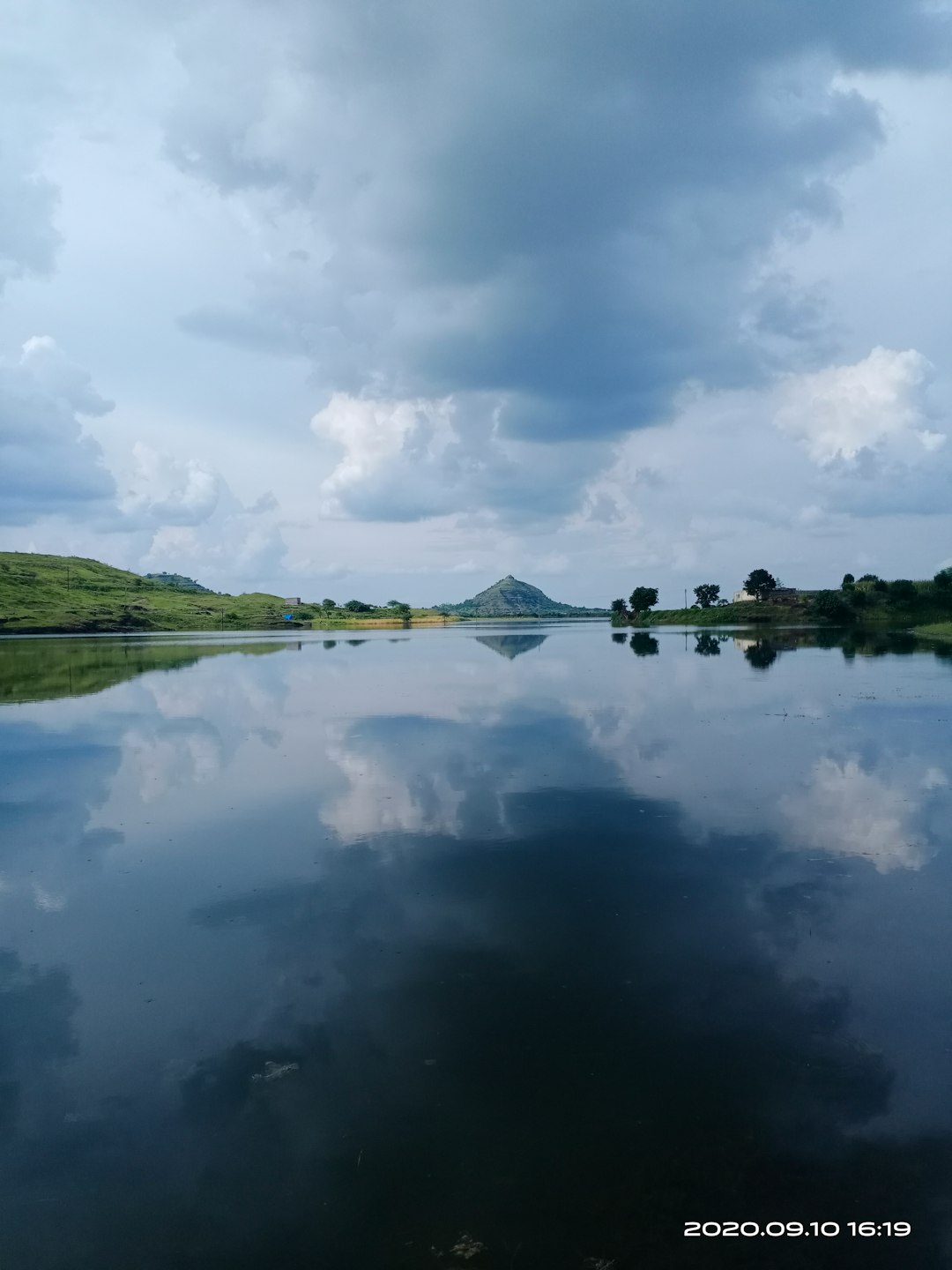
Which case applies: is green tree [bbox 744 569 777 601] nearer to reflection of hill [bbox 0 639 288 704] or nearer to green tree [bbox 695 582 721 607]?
green tree [bbox 695 582 721 607]

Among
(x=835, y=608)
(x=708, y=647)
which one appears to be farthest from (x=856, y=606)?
(x=708, y=647)

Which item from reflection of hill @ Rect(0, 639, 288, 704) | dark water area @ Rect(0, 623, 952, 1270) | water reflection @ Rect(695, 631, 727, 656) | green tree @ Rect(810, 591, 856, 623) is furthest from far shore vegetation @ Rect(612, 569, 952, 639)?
dark water area @ Rect(0, 623, 952, 1270)

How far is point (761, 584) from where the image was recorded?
18450 cm

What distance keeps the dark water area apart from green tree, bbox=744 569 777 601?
17083 centimetres

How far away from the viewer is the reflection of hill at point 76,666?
2007 inches

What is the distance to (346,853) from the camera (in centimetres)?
1666

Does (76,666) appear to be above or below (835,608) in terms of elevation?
below

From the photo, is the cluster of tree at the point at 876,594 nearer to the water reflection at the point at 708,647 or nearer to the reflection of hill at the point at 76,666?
the water reflection at the point at 708,647

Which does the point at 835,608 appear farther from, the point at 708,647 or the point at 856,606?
the point at 708,647

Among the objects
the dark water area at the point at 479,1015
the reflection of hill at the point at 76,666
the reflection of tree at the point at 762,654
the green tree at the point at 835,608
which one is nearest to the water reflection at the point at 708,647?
the reflection of tree at the point at 762,654

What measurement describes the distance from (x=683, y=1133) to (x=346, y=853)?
34.6ft

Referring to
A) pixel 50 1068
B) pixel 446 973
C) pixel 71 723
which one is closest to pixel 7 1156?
pixel 50 1068

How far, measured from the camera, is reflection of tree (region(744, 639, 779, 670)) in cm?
5978

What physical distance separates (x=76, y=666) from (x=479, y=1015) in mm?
73114
